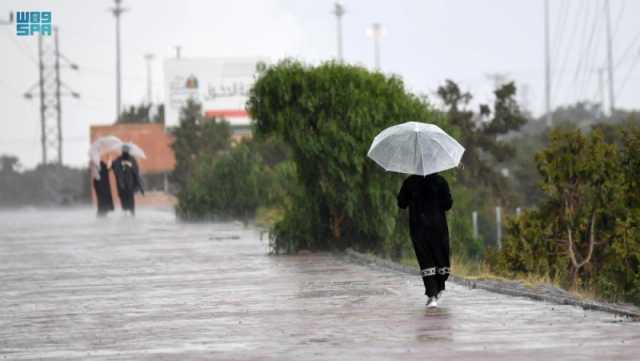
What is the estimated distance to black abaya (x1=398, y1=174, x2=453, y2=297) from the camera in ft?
60.8

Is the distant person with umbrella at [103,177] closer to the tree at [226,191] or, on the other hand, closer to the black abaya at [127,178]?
the black abaya at [127,178]

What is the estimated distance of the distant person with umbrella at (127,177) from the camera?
53.4 m

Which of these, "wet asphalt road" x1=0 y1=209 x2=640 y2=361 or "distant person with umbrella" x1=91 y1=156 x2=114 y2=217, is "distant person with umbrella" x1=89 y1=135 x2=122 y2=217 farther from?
"wet asphalt road" x1=0 y1=209 x2=640 y2=361

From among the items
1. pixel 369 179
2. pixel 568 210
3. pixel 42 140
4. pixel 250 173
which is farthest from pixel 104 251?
pixel 42 140

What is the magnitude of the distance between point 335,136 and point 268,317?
11.2 m

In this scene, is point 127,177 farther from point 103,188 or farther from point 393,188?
point 393,188

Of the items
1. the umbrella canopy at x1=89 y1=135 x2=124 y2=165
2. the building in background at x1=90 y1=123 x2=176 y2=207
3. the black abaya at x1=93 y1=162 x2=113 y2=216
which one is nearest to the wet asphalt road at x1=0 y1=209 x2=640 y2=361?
the black abaya at x1=93 y1=162 x2=113 y2=216

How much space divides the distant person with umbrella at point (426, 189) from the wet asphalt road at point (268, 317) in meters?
0.43

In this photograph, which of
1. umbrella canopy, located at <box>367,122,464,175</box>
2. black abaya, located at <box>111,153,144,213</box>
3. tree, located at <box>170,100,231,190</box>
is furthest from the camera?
tree, located at <box>170,100,231,190</box>

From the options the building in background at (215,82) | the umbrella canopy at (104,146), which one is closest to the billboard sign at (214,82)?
the building in background at (215,82)

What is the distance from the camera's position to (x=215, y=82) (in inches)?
4958

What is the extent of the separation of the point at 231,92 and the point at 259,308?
107 metres

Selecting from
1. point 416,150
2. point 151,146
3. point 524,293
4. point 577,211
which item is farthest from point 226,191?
point 151,146

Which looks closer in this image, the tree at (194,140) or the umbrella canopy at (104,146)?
the umbrella canopy at (104,146)
